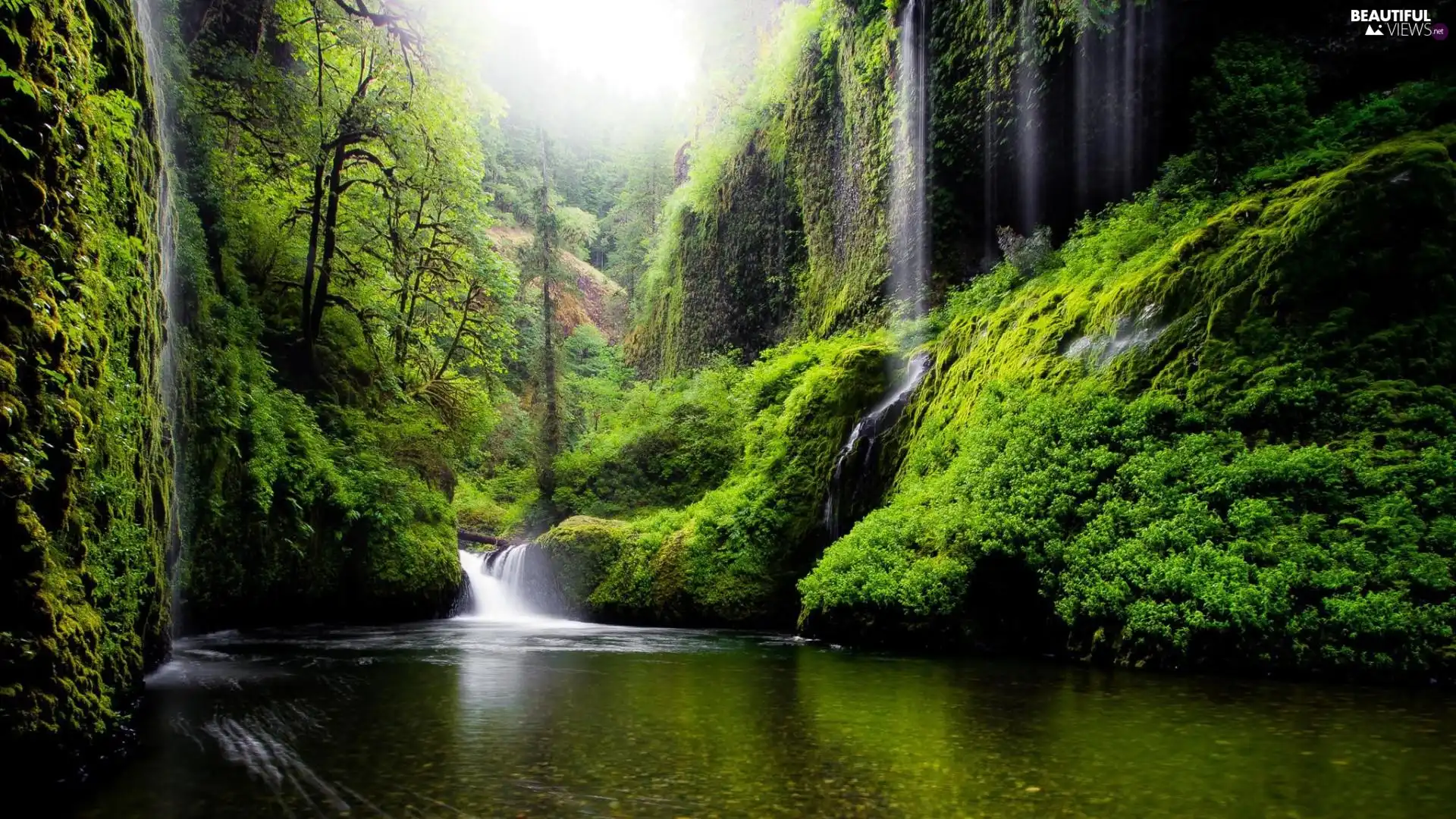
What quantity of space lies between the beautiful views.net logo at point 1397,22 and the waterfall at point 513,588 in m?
15.9

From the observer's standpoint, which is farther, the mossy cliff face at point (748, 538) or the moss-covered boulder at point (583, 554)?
the moss-covered boulder at point (583, 554)

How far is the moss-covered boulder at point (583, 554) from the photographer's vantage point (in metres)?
15.6

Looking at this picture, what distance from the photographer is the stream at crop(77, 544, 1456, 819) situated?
127 inches

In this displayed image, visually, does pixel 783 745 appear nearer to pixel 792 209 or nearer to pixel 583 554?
pixel 583 554

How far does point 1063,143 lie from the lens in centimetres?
1294

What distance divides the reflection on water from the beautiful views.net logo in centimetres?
922

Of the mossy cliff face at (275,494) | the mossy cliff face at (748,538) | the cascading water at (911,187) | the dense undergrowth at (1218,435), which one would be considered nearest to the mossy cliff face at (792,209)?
the cascading water at (911,187)

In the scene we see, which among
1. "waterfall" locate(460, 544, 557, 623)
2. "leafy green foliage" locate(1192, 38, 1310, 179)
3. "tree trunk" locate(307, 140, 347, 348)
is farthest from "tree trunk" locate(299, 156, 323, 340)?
"leafy green foliage" locate(1192, 38, 1310, 179)

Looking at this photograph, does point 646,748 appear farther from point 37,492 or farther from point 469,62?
point 469,62

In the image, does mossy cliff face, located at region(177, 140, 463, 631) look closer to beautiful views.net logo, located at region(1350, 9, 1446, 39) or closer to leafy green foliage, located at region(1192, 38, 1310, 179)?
leafy green foliage, located at region(1192, 38, 1310, 179)

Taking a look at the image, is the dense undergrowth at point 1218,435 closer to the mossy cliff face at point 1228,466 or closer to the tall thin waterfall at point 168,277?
the mossy cliff face at point 1228,466

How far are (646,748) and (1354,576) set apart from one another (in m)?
5.17

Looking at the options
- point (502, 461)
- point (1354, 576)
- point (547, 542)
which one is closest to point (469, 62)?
point (547, 542)

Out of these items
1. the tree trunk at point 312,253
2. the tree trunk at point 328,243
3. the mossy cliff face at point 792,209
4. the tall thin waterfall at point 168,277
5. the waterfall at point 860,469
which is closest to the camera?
the tall thin waterfall at point 168,277
